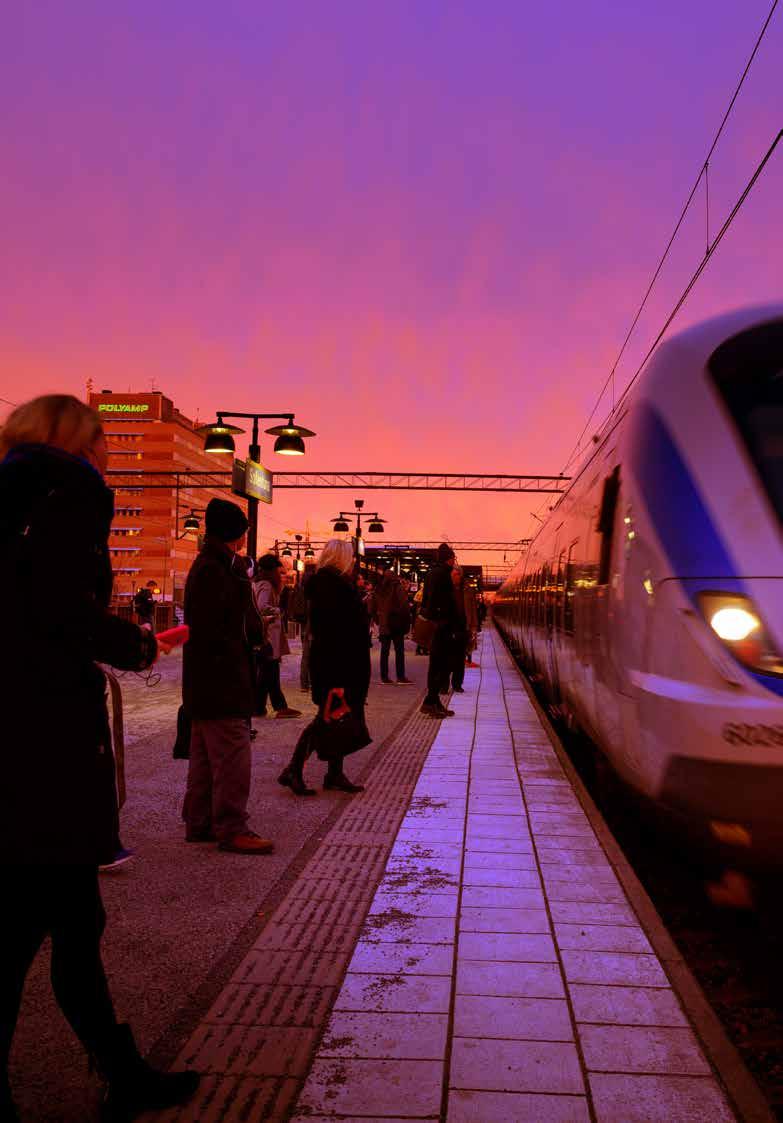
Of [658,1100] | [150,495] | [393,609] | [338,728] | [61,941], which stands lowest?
[658,1100]

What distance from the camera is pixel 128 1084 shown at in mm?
2221

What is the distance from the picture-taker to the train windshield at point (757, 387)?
3.41 meters

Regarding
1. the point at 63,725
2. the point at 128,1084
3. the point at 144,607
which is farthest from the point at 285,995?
the point at 144,607

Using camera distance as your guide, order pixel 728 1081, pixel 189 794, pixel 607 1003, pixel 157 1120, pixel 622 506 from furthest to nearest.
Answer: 1. pixel 189 794
2. pixel 622 506
3. pixel 607 1003
4. pixel 728 1081
5. pixel 157 1120

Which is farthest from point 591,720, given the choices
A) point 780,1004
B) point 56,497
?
point 56,497

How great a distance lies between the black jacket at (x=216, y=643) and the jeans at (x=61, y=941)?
2.56m

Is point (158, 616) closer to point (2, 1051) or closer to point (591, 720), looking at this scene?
point (591, 720)

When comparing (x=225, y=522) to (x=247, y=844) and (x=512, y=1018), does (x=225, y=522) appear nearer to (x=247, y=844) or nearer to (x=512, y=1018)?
(x=247, y=844)

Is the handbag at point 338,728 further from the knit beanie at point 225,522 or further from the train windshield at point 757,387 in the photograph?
the train windshield at point 757,387

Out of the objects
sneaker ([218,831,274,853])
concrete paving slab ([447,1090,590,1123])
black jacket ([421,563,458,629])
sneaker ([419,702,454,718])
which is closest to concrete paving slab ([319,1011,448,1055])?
concrete paving slab ([447,1090,590,1123])

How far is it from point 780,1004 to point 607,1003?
0.73 metres

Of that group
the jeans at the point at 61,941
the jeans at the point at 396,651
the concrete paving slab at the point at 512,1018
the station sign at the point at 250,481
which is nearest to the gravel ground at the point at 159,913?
the jeans at the point at 61,941

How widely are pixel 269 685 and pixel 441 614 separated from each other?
224cm

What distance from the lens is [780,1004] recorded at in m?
3.18
